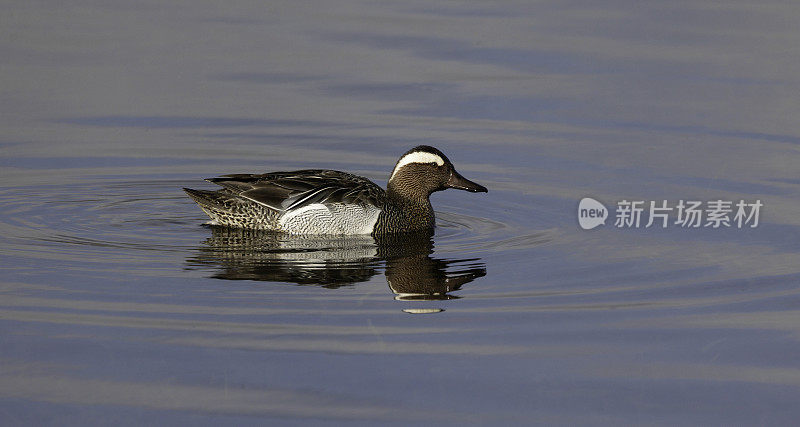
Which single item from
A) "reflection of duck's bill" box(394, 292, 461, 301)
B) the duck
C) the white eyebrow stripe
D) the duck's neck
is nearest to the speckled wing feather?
Result: the duck

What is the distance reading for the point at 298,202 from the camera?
12375 millimetres

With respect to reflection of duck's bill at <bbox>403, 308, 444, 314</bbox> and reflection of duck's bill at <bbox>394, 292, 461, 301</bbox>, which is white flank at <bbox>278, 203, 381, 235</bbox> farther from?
reflection of duck's bill at <bbox>403, 308, 444, 314</bbox>

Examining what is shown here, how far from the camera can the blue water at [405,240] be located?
25.6 ft

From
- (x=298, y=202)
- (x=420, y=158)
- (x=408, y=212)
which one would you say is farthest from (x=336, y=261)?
(x=420, y=158)

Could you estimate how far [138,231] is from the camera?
471 inches

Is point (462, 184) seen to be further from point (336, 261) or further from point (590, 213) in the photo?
point (336, 261)

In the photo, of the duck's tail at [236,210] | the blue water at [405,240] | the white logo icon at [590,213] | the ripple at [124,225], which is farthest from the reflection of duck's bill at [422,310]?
the duck's tail at [236,210]

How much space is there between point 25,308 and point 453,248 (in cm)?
392

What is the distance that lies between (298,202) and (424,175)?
136 centimetres

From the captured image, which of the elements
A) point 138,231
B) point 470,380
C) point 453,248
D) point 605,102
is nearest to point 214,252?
point 138,231

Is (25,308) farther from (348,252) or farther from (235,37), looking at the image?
(235,37)

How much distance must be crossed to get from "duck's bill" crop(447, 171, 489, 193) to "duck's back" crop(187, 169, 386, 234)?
75 cm

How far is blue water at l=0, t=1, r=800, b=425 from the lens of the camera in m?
7.81

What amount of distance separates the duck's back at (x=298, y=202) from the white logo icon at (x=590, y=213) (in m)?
1.87
